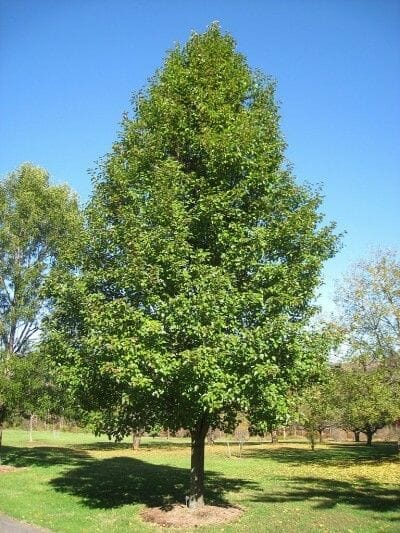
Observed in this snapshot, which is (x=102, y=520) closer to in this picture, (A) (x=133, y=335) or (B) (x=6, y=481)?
(A) (x=133, y=335)

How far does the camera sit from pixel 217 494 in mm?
19688

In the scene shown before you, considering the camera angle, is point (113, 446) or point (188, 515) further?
point (113, 446)

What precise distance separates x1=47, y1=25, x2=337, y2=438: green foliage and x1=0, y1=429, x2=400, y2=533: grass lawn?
315cm

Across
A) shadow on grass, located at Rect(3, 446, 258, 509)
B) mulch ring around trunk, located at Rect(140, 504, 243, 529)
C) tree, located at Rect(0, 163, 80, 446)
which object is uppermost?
tree, located at Rect(0, 163, 80, 446)

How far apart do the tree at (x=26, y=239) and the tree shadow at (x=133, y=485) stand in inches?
300

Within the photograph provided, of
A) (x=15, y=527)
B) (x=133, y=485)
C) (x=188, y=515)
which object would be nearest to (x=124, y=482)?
(x=133, y=485)

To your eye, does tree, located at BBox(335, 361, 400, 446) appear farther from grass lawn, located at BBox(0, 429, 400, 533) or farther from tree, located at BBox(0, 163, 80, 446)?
tree, located at BBox(0, 163, 80, 446)

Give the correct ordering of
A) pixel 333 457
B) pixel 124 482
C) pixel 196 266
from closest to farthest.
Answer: pixel 196 266 → pixel 124 482 → pixel 333 457

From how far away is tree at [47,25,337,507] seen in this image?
12695mm

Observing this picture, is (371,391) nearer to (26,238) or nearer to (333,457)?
(333,457)

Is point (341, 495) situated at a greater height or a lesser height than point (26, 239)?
lesser

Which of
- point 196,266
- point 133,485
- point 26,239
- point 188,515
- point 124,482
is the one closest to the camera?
point 196,266

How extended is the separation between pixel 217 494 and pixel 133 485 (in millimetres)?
4577

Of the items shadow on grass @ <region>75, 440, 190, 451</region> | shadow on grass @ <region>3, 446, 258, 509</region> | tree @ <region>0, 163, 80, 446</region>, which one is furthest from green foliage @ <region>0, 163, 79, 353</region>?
shadow on grass @ <region>75, 440, 190, 451</region>
